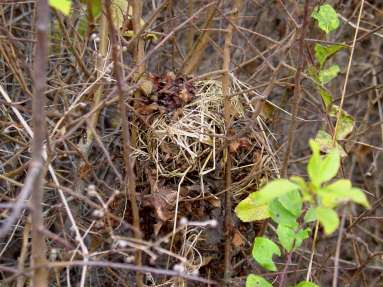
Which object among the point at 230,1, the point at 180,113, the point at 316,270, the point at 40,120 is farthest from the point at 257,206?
the point at 230,1

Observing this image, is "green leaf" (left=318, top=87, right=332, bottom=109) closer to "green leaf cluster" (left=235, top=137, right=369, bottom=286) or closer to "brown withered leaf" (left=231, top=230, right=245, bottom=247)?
"green leaf cluster" (left=235, top=137, right=369, bottom=286)

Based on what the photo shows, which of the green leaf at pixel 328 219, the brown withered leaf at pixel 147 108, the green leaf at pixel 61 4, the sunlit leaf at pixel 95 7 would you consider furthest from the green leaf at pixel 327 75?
the green leaf at pixel 61 4

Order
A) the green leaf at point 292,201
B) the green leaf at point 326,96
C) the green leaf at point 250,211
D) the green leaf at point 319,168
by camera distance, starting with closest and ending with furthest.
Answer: the green leaf at point 319,168 < the green leaf at point 292,201 < the green leaf at point 250,211 < the green leaf at point 326,96

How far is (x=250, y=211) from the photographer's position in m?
1.81

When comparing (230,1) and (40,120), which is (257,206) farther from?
(230,1)

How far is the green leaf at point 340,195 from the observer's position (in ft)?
3.91

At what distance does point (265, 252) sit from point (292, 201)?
7.0 inches

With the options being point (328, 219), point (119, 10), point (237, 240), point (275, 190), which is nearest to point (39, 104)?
point (275, 190)

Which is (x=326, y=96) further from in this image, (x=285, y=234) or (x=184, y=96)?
(x=285, y=234)

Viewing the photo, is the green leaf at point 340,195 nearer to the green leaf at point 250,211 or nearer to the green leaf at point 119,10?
the green leaf at point 250,211

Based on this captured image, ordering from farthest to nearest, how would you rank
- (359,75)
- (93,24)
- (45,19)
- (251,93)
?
(359,75) < (93,24) < (251,93) < (45,19)

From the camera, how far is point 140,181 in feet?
6.29

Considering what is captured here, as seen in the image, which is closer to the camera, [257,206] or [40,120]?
[40,120]

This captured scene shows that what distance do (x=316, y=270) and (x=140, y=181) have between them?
72 centimetres
